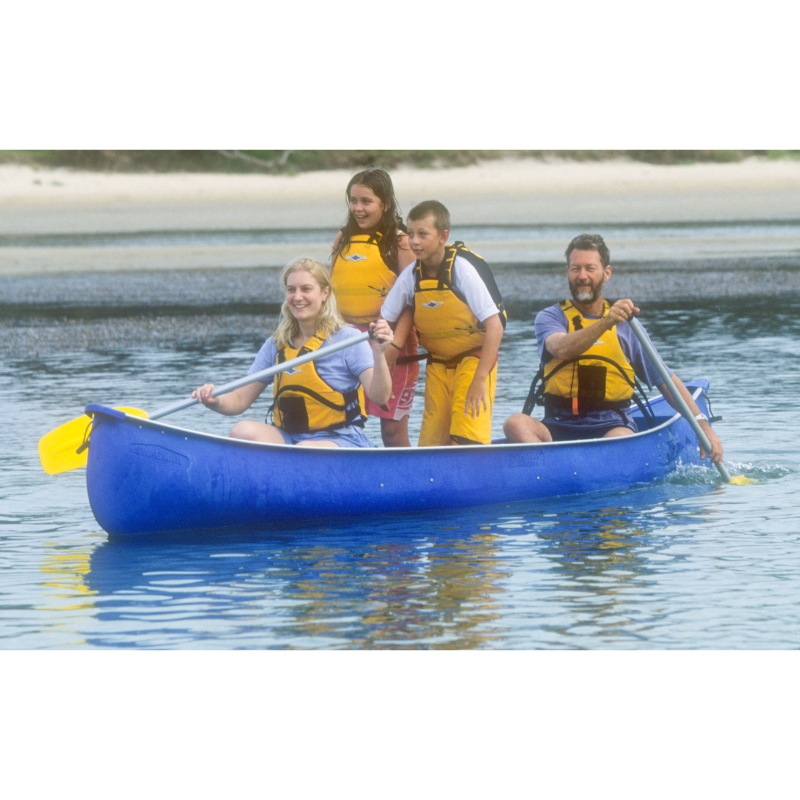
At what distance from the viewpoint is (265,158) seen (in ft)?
61.4

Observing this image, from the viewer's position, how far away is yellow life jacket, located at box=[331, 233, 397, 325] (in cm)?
606

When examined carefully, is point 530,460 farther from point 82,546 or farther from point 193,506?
point 82,546

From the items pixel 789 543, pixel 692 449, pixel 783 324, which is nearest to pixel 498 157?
pixel 783 324

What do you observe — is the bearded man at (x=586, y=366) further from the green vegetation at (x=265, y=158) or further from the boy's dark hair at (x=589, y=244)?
the green vegetation at (x=265, y=158)

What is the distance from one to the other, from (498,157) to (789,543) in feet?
48.9

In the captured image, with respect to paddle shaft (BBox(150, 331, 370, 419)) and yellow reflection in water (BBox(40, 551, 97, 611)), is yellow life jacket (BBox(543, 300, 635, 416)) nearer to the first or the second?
paddle shaft (BBox(150, 331, 370, 419))

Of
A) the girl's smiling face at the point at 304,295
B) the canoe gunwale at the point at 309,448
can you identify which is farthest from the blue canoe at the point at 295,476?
the girl's smiling face at the point at 304,295

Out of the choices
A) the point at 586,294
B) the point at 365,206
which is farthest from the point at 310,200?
the point at 586,294

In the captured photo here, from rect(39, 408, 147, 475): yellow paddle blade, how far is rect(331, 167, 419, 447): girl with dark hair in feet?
3.88

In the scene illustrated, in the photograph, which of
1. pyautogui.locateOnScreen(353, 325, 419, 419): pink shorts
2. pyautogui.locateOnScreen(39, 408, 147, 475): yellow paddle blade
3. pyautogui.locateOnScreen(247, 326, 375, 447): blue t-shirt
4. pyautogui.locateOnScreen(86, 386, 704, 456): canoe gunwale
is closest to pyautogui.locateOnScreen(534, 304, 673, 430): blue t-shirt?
pyautogui.locateOnScreen(86, 386, 704, 456): canoe gunwale

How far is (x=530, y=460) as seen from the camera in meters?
5.71

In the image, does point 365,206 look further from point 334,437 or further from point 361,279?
point 334,437

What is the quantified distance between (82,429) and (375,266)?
5.05ft

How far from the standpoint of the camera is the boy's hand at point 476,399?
549 cm
